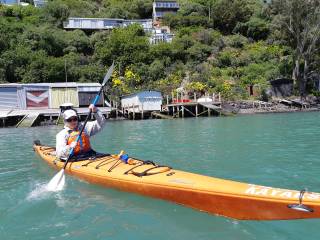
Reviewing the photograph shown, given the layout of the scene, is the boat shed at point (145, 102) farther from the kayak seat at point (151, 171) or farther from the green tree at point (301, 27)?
the kayak seat at point (151, 171)

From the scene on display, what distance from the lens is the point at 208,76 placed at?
46.4 metres

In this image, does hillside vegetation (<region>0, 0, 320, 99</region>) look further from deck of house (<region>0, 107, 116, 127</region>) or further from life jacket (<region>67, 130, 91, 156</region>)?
life jacket (<region>67, 130, 91, 156</region>)

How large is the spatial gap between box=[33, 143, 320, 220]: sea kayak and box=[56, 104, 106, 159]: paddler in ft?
1.31

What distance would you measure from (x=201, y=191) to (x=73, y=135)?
13.6ft

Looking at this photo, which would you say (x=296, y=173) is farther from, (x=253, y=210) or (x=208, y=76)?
(x=208, y=76)

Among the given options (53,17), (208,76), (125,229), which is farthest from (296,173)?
(53,17)

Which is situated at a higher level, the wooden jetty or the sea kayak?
the sea kayak

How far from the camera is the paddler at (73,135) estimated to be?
927 centimetres

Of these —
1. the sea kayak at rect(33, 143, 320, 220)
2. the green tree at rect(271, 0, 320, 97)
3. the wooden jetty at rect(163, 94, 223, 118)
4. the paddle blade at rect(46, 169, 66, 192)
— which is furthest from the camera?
the green tree at rect(271, 0, 320, 97)

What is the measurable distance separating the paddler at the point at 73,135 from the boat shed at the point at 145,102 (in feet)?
91.9

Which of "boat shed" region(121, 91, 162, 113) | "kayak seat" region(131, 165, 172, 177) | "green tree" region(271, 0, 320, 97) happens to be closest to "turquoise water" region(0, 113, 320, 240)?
"kayak seat" region(131, 165, 172, 177)

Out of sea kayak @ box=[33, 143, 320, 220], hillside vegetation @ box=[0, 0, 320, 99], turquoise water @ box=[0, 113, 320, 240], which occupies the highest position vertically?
hillside vegetation @ box=[0, 0, 320, 99]

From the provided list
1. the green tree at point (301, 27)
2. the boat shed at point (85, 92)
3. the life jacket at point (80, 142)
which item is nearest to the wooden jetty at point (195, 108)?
the boat shed at point (85, 92)

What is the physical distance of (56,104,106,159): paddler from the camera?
9273 millimetres
